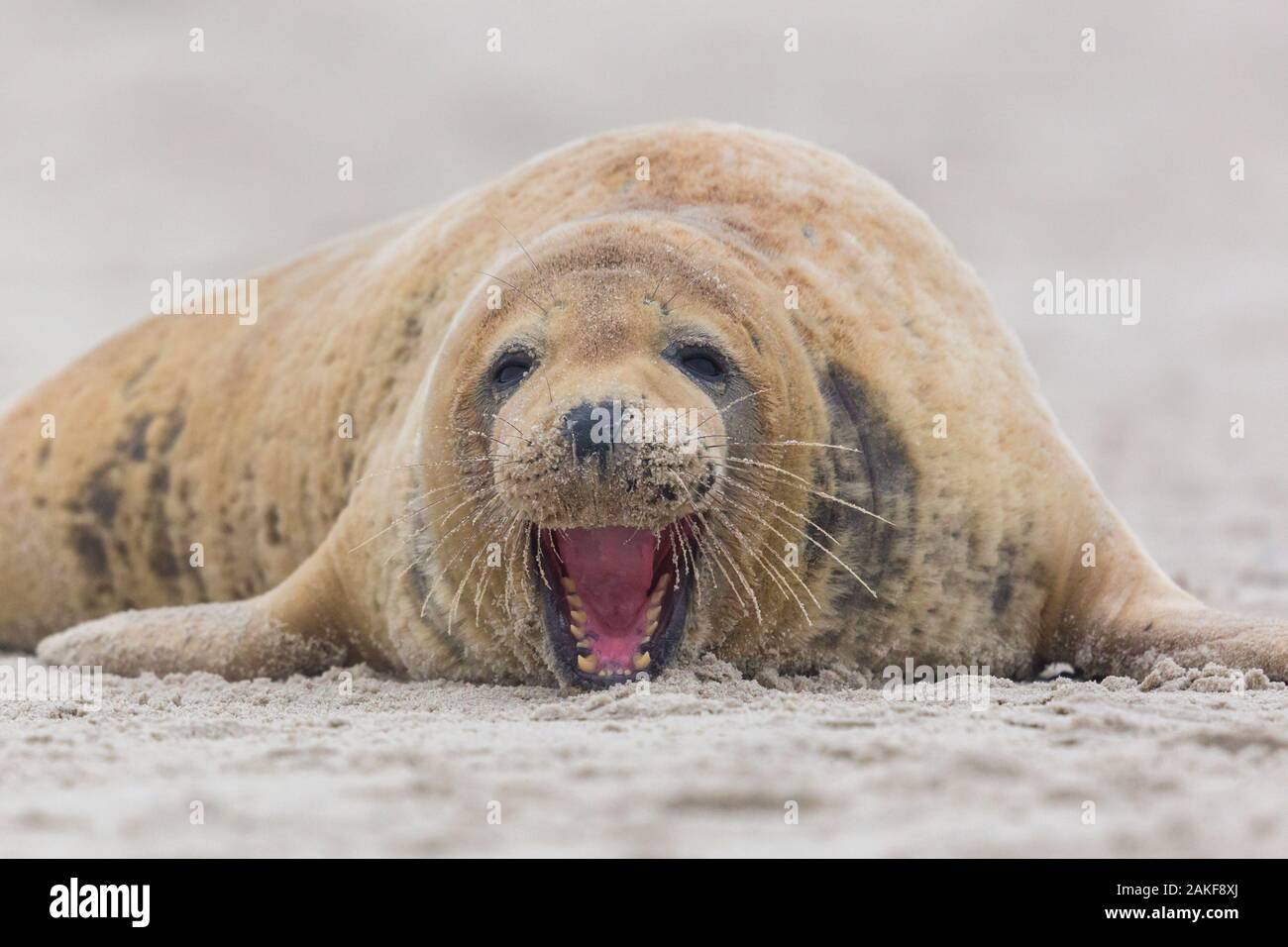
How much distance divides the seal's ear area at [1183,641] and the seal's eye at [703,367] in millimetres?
1481

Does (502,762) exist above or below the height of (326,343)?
below

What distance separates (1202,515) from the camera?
1021cm

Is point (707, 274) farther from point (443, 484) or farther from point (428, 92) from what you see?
point (428, 92)

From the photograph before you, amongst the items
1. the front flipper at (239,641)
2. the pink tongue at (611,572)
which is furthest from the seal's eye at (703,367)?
the front flipper at (239,641)

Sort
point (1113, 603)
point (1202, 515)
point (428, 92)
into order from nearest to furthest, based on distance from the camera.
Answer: point (1113, 603) → point (1202, 515) → point (428, 92)

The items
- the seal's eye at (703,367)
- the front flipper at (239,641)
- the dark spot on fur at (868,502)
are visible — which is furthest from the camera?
the front flipper at (239,641)

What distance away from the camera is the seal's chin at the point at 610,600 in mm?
4652

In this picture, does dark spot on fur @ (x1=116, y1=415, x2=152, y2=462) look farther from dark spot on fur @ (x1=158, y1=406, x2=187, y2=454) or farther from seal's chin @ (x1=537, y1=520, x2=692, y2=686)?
seal's chin @ (x1=537, y1=520, x2=692, y2=686)

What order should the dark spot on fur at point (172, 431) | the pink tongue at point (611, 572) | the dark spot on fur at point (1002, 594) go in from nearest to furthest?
the pink tongue at point (611, 572) < the dark spot on fur at point (1002, 594) < the dark spot on fur at point (172, 431)

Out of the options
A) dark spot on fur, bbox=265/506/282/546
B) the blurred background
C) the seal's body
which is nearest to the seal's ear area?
the seal's body

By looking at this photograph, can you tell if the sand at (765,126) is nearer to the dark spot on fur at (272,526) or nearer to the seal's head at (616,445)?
the seal's head at (616,445)
